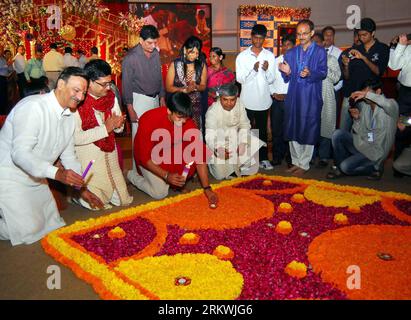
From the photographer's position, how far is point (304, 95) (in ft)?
15.1

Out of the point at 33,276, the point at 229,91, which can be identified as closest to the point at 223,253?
the point at 33,276

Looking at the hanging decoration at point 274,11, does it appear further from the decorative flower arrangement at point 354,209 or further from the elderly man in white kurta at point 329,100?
the decorative flower arrangement at point 354,209

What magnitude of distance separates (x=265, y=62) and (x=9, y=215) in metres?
3.31

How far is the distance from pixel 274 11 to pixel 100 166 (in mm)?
7193

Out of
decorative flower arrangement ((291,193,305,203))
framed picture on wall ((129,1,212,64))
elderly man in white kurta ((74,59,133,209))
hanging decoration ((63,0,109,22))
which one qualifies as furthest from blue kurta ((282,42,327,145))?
framed picture on wall ((129,1,212,64))

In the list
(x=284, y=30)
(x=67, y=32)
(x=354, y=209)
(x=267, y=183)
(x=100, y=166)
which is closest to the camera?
(x=354, y=209)

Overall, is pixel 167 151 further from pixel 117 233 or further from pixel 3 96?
pixel 3 96

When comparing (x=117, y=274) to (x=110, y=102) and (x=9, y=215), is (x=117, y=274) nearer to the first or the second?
(x=9, y=215)

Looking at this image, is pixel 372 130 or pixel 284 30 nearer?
pixel 372 130

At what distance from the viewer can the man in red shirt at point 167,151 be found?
350 cm

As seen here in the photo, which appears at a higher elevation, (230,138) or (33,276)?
(230,138)

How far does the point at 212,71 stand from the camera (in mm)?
5277

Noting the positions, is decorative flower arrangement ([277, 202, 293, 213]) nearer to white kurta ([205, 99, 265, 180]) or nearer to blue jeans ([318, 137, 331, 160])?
white kurta ([205, 99, 265, 180])

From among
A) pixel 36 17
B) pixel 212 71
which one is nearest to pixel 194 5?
pixel 36 17
